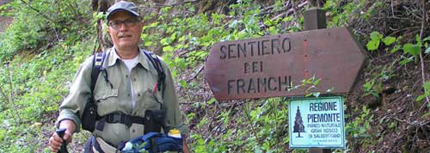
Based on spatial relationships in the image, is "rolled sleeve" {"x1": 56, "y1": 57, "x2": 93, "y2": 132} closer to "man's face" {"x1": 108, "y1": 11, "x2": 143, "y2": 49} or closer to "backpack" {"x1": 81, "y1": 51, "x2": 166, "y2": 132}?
"backpack" {"x1": 81, "y1": 51, "x2": 166, "y2": 132}

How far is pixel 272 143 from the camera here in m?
5.34

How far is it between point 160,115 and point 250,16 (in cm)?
188

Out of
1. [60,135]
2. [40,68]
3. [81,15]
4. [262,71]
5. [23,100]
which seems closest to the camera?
[60,135]

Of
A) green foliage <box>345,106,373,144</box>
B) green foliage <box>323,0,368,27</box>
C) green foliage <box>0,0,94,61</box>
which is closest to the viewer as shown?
green foliage <box>345,106,373,144</box>

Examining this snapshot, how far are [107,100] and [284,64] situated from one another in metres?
1.24

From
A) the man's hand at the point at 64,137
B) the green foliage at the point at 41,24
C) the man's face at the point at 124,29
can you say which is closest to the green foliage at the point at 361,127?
the man's face at the point at 124,29

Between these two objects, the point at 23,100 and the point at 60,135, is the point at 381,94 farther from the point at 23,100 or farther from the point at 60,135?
the point at 23,100

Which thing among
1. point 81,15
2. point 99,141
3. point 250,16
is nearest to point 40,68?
point 81,15

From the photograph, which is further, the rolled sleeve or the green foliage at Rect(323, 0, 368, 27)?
the green foliage at Rect(323, 0, 368, 27)

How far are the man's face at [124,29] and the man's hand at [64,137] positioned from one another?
62 cm

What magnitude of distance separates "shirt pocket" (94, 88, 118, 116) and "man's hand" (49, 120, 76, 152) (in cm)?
22

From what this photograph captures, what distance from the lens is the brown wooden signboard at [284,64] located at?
382 centimetres

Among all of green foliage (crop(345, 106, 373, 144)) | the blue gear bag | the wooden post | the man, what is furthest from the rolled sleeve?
green foliage (crop(345, 106, 373, 144))

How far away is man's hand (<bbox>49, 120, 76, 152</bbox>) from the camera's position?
12.0ft
